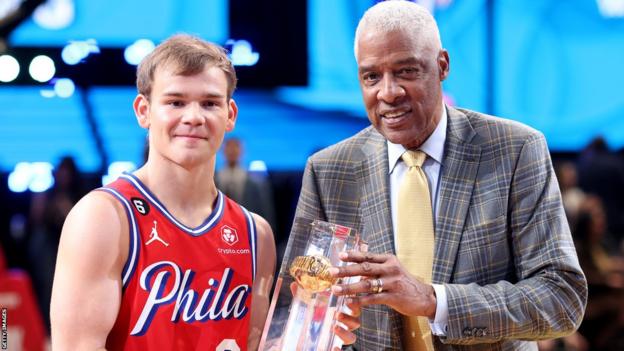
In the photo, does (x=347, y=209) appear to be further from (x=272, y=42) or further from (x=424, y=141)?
(x=272, y=42)


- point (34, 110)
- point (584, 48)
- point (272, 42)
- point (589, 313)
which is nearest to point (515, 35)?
point (584, 48)

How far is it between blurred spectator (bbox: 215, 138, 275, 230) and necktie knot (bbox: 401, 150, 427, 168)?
4353 millimetres

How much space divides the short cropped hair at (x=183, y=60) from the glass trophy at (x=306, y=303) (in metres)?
0.46

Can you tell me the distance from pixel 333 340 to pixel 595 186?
22.4ft

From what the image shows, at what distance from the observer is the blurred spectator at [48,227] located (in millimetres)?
6695

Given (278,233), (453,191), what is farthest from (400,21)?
(278,233)

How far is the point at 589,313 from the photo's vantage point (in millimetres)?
6406

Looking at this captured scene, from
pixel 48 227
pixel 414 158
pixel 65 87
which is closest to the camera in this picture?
pixel 414 158

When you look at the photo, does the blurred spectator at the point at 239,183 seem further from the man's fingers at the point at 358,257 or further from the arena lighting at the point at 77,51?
the man's fingers at the point at 358,257

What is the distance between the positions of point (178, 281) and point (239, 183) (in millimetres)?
4742

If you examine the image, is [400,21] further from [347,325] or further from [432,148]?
[347,325]

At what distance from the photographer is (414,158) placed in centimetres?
263

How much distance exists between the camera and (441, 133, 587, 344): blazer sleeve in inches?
93.2

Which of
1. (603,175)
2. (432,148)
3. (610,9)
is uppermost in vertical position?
(610,9)
